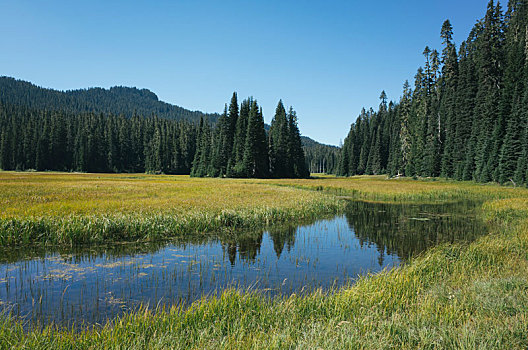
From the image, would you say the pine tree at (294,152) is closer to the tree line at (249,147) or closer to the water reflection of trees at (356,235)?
the tree line at (249,147)

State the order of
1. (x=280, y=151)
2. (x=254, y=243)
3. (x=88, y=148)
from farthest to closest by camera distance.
Answer: (x=88, y=148), (x=280, y=151), (x=254, y=243)

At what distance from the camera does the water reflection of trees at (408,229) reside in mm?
13477

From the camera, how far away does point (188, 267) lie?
9.73 m

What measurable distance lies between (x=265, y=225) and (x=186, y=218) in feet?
14.7

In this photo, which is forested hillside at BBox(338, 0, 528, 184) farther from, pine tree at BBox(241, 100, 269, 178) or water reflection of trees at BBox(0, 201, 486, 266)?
pine tree at BBox(241, 100, 269, 178)

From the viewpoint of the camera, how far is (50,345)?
4.36 meters

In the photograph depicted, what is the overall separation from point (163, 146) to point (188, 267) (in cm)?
9832

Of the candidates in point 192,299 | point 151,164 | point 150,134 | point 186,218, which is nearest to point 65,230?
point 186,218

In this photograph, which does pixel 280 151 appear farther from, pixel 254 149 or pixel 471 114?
pixel 471 114

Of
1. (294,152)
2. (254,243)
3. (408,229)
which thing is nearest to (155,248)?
(254,243)

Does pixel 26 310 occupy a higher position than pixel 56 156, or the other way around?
pixel 56 156

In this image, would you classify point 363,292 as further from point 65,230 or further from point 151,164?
point 151,164

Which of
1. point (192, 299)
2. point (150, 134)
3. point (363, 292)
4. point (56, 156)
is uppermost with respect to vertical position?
point (150, 134)

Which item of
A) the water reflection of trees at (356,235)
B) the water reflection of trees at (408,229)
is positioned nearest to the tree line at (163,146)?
the water reflection of trees at (408,229)
